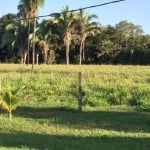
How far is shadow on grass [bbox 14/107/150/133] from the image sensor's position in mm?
16006

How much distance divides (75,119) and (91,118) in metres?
0.65

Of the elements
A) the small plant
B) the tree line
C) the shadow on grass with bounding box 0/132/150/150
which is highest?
the tree line

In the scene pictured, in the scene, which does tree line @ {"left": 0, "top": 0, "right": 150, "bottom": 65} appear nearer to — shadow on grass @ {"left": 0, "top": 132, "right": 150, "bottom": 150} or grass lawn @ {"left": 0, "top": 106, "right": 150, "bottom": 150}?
grass lawn @ {"left": 0, "top": 106, "right": 150, "bottom": 150}

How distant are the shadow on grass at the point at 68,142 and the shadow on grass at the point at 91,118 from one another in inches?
84.0

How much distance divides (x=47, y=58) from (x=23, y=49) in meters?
5.26

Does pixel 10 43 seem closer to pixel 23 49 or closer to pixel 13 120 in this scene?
pixel 23 49

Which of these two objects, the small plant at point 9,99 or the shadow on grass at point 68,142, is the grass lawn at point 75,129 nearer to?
the shadow on grass at point 68,142

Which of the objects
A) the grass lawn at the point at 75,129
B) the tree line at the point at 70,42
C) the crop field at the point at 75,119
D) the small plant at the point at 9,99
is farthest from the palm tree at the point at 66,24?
the small plant at the point at 9,99

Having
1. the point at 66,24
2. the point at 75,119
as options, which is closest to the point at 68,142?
the point at 75,119

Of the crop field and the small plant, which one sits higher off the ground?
the small plant

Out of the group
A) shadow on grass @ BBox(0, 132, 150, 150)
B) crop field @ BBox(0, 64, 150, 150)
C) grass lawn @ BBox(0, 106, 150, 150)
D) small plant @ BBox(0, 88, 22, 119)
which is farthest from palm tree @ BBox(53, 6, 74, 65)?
shadow on grass @ BBox(0, 132, 150, 150)

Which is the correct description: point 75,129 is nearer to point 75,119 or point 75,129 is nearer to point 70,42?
point 75,119

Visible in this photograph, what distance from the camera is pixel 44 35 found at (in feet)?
251

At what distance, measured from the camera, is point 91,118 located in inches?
707
